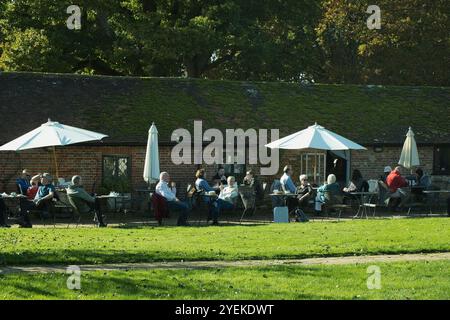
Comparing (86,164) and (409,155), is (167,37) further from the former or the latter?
(409,155)

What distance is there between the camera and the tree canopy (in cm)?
3816

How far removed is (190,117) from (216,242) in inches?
502

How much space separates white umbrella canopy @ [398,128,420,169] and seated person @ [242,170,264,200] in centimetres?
473

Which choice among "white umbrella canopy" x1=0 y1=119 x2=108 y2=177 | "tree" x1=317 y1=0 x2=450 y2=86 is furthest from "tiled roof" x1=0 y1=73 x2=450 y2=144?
"tree" x1=317 y1=0 x2=450 y2=86

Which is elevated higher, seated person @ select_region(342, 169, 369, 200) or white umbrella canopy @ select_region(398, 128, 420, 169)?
white umbrella canopy @ select_region(398, 128, 420, 169)

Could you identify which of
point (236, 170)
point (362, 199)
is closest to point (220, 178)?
point (236, 170)

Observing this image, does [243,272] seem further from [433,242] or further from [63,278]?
[433,242]

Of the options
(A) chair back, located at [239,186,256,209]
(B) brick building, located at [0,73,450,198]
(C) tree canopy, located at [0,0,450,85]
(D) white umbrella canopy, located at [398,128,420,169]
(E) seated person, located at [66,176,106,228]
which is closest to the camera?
(E) seated person, located at [66,176,106,228]

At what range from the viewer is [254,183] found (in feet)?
82.1

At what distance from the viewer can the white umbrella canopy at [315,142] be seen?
23.6m

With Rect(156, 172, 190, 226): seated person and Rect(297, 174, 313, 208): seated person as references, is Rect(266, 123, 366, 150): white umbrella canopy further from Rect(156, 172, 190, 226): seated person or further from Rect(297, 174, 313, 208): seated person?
Rect(156, 172, 190, 226): seated person

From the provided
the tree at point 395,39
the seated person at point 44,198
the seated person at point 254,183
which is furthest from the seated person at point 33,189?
the tree at point 395,39

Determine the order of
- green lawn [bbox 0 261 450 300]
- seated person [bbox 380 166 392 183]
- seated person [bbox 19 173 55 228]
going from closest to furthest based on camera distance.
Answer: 1. green lawn [bbox 0 261 450 300]
2. seated person [bbox 19 173 55 228]
3. seated person [bbox 380 166 392 183]

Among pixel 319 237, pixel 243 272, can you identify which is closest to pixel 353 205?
pixel 319 237
